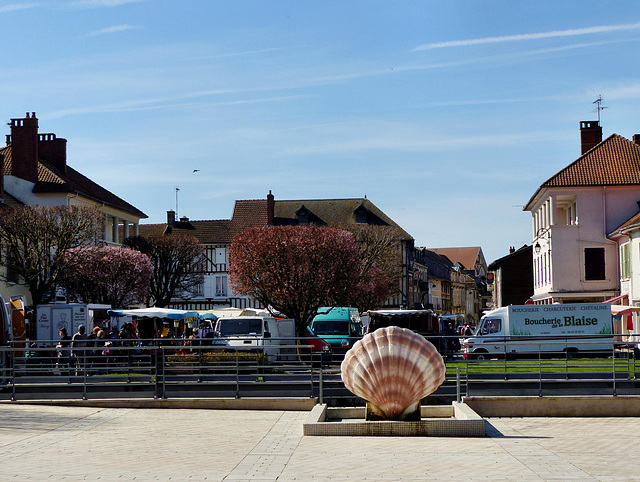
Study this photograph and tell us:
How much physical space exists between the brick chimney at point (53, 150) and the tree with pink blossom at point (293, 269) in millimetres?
20010

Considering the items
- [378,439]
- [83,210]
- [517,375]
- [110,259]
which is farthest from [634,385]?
[110,259]

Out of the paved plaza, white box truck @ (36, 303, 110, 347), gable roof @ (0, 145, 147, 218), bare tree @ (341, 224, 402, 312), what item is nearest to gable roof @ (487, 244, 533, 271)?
bare tree @ (341, 224, 402, 312)

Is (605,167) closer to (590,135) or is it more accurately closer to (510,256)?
(590,135)

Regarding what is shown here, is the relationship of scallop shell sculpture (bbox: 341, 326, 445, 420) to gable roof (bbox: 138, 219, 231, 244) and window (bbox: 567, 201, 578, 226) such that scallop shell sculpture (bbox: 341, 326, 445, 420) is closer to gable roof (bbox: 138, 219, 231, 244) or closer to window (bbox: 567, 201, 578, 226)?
window (bbox: 567, 201, 578, 226)

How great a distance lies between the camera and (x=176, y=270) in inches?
2736

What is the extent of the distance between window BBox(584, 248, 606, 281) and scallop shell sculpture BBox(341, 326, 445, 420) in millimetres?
41126

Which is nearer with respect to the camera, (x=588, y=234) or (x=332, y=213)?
(x=588, y=234)

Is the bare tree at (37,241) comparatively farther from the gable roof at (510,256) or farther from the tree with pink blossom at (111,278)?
the gable roof at (510,256)

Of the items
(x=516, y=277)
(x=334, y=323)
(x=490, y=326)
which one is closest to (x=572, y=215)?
(x=334, y=323)

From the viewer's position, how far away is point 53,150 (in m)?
61.5

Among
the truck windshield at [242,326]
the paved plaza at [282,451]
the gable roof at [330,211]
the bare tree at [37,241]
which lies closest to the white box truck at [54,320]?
the bare tree at [37,241]

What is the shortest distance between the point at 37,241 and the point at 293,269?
38.9 ft

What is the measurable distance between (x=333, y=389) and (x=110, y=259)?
1373 inches

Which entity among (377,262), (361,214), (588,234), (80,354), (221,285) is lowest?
(80,354)
